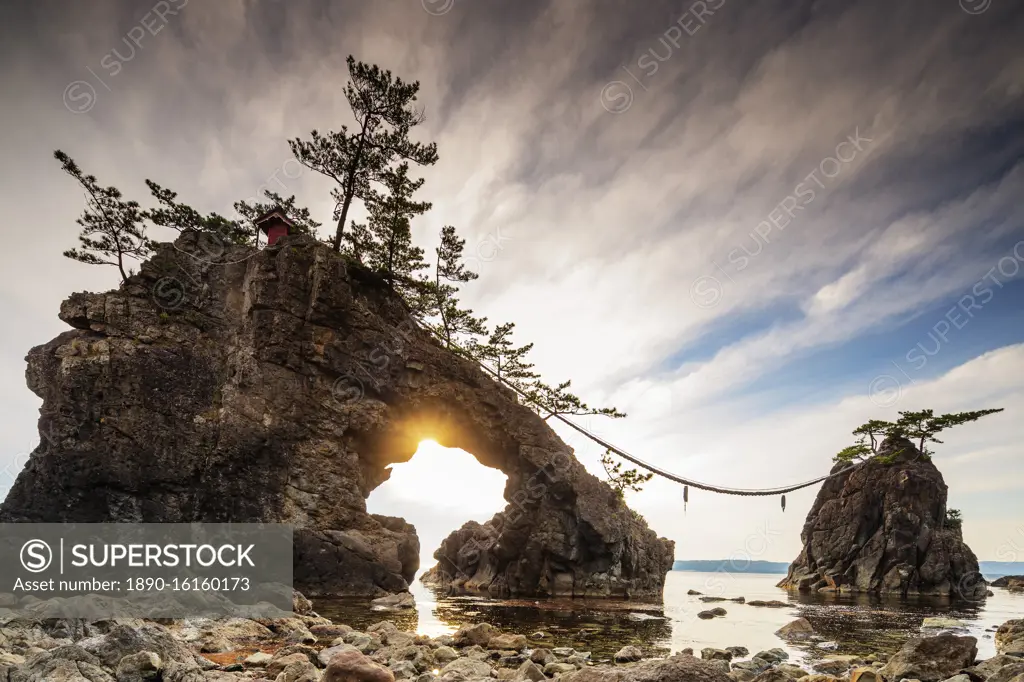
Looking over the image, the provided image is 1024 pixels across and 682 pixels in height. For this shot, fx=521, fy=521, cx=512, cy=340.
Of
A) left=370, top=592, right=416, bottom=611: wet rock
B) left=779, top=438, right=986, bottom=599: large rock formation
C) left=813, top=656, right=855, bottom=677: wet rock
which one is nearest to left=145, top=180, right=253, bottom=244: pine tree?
left=370, top=592, right=416, bottom=611: wet rock

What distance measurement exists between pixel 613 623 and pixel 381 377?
47.4 ft

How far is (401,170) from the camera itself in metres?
25.8

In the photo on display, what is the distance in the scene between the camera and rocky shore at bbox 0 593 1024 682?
458 centimetres

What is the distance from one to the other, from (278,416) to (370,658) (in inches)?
639

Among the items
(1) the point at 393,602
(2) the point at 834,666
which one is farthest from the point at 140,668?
(1) the point at 393,602

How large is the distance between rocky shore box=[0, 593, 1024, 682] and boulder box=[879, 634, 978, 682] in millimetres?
14

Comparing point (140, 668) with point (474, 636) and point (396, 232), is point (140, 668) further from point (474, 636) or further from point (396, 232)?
point (396, 232)

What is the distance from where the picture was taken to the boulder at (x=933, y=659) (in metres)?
7.09

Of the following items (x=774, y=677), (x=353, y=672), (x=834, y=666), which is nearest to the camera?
(x=353, y=672)

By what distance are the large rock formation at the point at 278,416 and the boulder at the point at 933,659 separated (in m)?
17.2

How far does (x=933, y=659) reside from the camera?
7281 mm

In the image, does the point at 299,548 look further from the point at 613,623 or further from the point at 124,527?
the point at 613,623

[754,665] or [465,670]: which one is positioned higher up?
[465,670]

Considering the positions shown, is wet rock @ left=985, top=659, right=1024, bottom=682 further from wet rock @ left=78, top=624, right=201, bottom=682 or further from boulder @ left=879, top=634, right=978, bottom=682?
wet rock @ left=78, top=624, right=201, bottom=682
